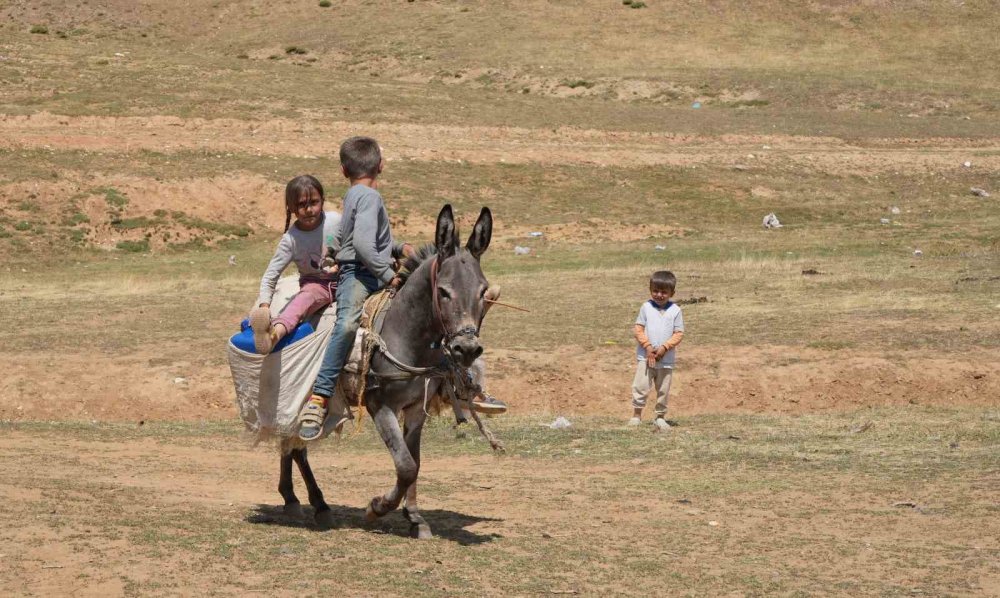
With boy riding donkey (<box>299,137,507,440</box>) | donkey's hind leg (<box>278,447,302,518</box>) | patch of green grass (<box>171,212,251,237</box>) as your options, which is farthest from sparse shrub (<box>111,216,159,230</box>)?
boy riding donkey (<box>299,137,507,440</box>)

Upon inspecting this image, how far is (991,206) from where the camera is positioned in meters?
35.6

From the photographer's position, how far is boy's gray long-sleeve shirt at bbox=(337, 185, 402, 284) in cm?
935

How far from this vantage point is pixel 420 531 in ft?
32.0

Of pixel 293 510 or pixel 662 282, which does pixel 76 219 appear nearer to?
pixel 662 282

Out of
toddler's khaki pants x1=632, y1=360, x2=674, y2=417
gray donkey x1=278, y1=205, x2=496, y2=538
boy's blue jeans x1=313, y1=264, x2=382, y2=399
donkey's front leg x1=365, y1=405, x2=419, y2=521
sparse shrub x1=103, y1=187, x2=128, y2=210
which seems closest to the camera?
gray donkey x1=278, y1=205, x2=496, y2=538

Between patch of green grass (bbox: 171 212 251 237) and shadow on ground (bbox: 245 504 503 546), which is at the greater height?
patch of green grass (bbox: 171 212 251 237)

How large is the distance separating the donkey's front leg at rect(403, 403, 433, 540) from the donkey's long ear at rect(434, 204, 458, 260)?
1.22 m

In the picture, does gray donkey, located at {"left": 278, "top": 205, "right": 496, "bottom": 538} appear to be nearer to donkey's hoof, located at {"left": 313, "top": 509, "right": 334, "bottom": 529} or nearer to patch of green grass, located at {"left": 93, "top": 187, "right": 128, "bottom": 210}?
donkey's hoof, located at {"left": 313, "top": 509, "right": 334, "bottom": 529}

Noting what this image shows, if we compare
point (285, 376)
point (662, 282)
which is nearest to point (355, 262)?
point (285, 376)

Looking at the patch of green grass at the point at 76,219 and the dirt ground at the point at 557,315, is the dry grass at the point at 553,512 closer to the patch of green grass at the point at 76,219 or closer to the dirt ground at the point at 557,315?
the dirt ground at the point at 557,315

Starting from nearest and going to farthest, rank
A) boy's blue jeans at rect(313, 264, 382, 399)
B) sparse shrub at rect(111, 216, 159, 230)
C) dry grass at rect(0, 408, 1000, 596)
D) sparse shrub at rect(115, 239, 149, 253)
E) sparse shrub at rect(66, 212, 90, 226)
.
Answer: dry grass at rect(0, 408, 1000, 596) < boy's blue jeans at rect(313, 264, 382, 399) < sparse shrub at rect(115, 239, 149, 253) < sparse shrub at rect(66, 212, 90, 226) < sparse shrub at rect(111, 216, 159, 230)

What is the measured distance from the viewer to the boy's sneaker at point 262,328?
952cm

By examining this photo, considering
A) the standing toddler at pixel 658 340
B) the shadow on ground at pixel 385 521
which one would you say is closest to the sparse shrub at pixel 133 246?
the standing toddler at pixel 658 340

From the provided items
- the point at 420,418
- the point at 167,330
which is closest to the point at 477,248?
the point at 420,418
